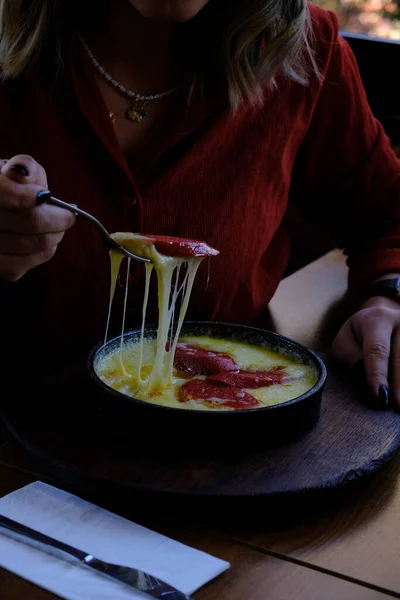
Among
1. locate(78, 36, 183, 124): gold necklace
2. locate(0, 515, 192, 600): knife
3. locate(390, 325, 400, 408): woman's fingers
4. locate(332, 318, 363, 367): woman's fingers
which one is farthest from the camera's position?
locate(78, 36, 183, 124): gold necklace

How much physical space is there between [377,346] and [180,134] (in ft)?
2.15

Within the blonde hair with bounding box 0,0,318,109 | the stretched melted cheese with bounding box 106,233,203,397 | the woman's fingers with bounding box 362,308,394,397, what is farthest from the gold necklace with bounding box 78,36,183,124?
the woman's fingers with bounding box 362,308,394,397

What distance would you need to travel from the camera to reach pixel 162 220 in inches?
67.9

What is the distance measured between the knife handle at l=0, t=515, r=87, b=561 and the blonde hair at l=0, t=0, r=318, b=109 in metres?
1.06

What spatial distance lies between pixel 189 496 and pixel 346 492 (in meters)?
0.25

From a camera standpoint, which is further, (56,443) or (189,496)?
(56,443)

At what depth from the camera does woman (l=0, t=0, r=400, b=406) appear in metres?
1.68

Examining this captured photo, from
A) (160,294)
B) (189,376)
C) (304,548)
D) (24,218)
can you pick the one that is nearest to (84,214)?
(24,218)

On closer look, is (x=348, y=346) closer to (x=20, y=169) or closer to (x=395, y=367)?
(x=395, y=367)

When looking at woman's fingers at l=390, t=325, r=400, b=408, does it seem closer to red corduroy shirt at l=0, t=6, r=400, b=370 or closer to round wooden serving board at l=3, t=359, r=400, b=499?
round wooden serving board at l=3, t=359, r=400, b=499

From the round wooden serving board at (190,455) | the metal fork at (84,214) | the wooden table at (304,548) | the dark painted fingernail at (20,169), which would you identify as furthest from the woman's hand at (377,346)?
the dark painted fingernail at (20,169)

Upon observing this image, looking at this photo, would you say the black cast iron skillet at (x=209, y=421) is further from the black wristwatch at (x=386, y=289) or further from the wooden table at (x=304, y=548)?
the black wristwatch at (x=386, y=289)

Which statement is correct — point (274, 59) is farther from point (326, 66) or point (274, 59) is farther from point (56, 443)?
point (56, 443)

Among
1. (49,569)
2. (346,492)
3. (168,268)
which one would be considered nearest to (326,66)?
(168,268)
